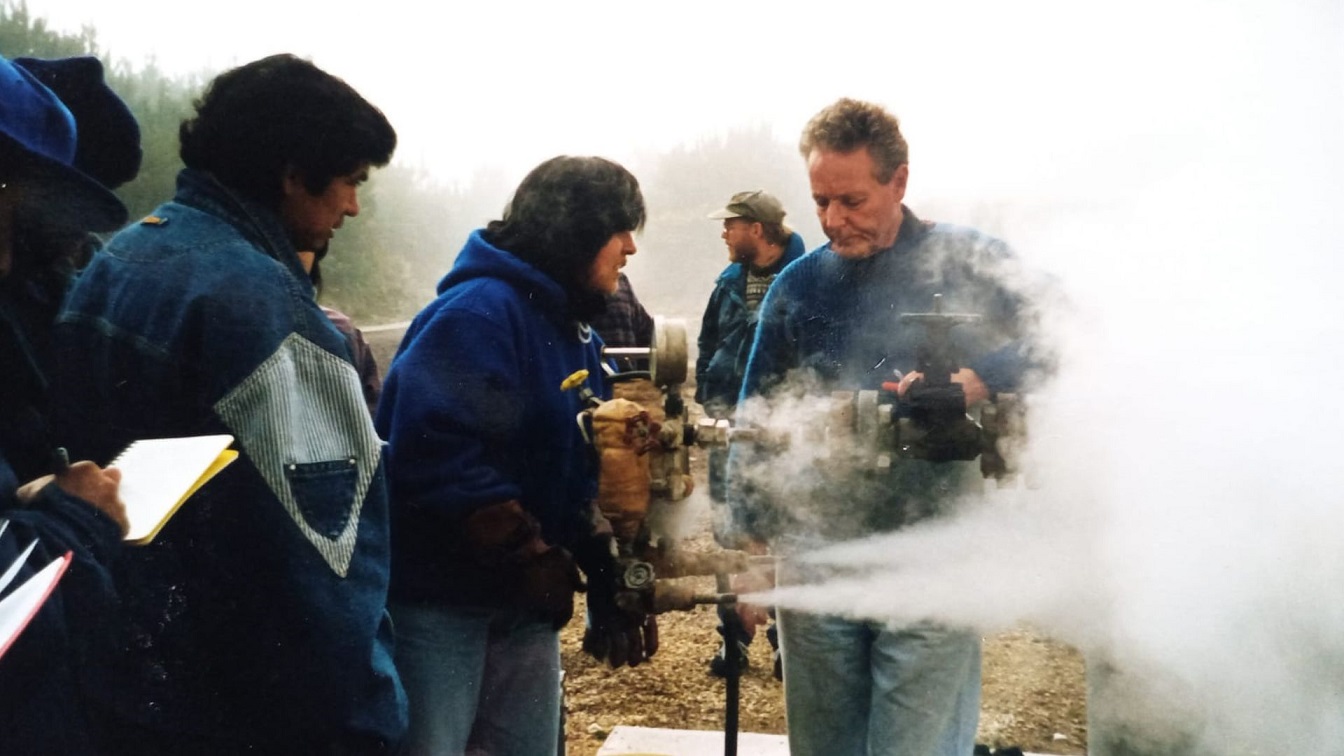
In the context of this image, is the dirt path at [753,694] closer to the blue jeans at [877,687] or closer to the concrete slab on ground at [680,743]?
the concrete slab on ground at [680,743]

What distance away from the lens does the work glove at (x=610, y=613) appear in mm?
1956

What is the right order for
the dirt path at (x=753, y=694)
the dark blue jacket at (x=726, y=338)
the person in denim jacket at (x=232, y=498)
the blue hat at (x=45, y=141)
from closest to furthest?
the blue hat at (x=45, y=141)
the person in denim jacket at (x=232, y=498)
the dirt path at (x=753, y=694)
the dark blue jacket at (x=726, y=338)

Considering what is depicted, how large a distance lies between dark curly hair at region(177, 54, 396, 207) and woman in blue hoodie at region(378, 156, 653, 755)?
440 mm

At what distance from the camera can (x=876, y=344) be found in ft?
7.84

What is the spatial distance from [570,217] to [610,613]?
97cm

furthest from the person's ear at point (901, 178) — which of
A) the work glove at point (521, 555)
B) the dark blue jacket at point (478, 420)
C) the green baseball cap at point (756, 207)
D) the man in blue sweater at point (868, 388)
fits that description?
the green baseball cap at point (756, 207)

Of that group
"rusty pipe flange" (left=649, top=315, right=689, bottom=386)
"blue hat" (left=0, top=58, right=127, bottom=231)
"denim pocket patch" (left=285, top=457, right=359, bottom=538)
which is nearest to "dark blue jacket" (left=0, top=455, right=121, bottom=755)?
"denim pocket patch" (left=285, top=457, right=359, bottom=538)

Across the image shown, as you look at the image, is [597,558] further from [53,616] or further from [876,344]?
[53,616]

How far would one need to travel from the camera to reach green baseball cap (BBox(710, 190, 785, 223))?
477cm

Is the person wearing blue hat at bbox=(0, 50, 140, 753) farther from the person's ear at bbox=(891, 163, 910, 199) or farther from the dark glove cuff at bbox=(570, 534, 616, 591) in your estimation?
the person's ear at bbox=(891, 163, 910, 199)

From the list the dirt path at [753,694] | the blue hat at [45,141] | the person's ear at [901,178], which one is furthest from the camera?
the dirt path at [753,694]

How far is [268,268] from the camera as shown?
1.51 meters

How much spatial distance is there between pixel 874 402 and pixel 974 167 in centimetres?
153

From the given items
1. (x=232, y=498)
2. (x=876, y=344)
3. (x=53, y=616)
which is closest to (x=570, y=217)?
(x=876, y=344)
